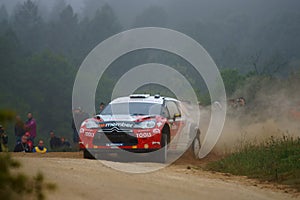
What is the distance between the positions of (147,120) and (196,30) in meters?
108

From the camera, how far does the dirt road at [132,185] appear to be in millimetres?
7174

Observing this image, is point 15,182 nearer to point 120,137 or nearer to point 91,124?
point 120,137

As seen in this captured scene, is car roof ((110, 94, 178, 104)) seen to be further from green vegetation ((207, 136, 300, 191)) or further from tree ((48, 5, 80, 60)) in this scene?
tree ((48, 5, 80, 60))

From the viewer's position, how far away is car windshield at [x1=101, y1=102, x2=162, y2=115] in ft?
43.7

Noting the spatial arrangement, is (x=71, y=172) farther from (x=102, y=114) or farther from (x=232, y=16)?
(x=232, y=16)

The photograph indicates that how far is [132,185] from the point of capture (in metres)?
7.91

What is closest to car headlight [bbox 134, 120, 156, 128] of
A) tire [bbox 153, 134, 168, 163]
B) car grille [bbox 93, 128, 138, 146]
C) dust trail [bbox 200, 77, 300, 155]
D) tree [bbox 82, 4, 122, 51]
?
car grille [bbox 93, 128, 138, 146]

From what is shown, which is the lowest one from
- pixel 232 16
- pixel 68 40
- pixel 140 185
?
pixel 140 185

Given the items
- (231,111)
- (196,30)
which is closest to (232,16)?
(196,30)

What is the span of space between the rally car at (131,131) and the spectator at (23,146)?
558 centimetres

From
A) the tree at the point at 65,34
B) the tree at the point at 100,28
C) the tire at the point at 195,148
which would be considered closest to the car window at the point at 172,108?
the tire at the point at 195,148

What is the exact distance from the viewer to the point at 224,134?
20.1m

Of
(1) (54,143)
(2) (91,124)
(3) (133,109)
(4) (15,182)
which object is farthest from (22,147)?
(4) (15,182)

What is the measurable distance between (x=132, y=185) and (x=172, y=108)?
662 cm
